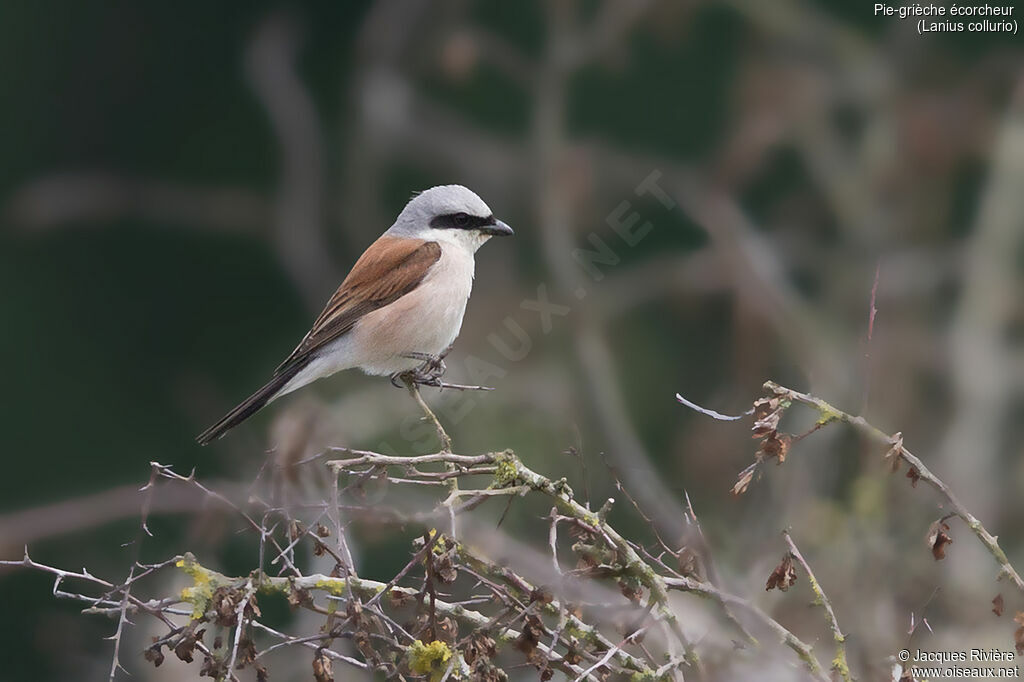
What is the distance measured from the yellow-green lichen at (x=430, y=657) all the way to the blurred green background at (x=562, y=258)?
348 mm

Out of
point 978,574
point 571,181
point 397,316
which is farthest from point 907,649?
point 571,181

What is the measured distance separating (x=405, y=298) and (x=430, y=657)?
1734 mm

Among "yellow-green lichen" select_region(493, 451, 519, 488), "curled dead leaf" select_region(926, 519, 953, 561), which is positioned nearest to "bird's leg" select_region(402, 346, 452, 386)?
"yellow-green lichen" select_region(493, 451, 519, 488)

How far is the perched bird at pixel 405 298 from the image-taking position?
3285 millimetres

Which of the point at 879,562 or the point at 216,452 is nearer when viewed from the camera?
the point at 879,562

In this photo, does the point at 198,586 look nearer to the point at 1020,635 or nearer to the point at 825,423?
the point at 825,423

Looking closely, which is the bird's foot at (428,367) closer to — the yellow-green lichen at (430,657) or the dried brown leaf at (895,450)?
the yellow-green lichen at (430,657)

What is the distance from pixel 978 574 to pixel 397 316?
8.24 ft

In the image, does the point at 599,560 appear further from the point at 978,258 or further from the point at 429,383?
the point at 978,258

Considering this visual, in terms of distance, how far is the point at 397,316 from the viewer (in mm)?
3318

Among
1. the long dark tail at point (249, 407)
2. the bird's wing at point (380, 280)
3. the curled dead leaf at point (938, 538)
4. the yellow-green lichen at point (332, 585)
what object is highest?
the bird's wing at point (380, 280)

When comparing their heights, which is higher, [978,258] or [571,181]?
[571,181]

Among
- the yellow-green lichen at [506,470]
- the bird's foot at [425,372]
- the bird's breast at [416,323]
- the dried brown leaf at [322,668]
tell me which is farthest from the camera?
the bird's breast at [416,323]

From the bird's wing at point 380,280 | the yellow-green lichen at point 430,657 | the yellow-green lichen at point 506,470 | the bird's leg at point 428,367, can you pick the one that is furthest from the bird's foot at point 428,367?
the yellow-green lichen at point 430,657
